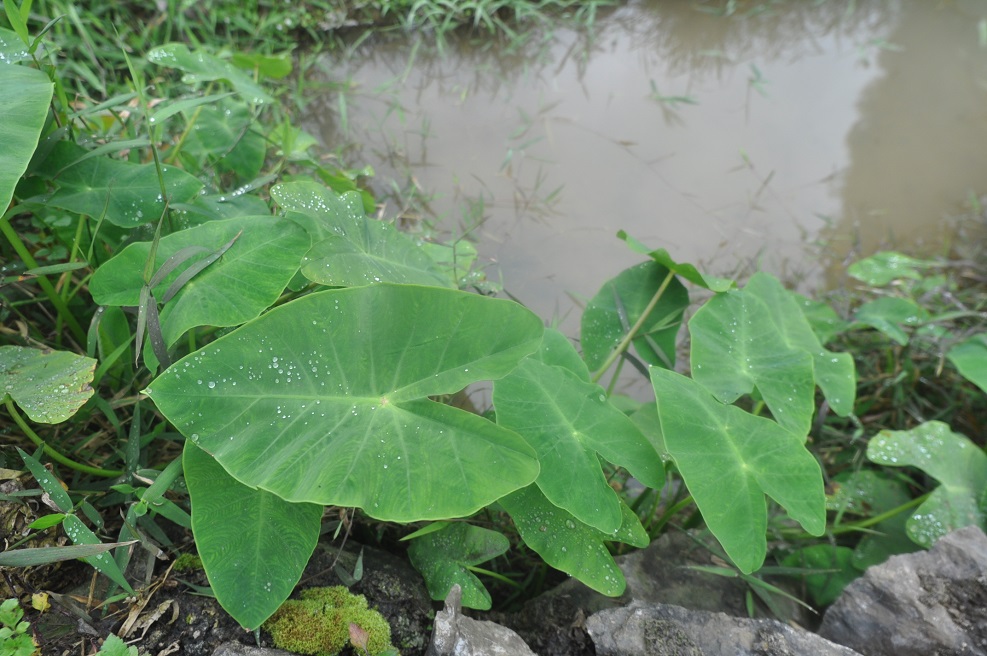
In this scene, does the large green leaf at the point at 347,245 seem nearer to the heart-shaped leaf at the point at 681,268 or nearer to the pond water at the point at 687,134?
the heart-shaped leaf at the point at 681,268

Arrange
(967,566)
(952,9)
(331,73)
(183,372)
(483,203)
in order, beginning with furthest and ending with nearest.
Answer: (952,9), (331,73), (483,203), (967,566), (183,372)

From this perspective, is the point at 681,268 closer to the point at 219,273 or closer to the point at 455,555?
the point at 455,555

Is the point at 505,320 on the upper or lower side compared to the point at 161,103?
upper

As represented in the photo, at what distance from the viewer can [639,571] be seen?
135cm

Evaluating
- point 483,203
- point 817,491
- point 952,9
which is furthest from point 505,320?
point 952,9

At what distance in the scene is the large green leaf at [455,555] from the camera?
118 cm

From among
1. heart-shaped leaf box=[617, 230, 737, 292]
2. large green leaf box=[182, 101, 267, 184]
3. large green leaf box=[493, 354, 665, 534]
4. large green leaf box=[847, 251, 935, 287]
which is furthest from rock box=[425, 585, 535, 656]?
large green leaf box=[847, 251, 935, 287]

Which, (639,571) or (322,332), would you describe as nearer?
(322,332)

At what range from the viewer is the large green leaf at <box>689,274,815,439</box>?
1.33m

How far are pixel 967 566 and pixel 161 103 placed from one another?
2.28 meters

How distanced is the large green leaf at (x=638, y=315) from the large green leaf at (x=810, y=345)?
19 cm

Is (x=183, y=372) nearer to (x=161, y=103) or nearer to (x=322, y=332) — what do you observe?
(x=322, y=332)

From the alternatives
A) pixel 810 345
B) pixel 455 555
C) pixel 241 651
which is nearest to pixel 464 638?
pixel 455 555

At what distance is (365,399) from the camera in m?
1.01
